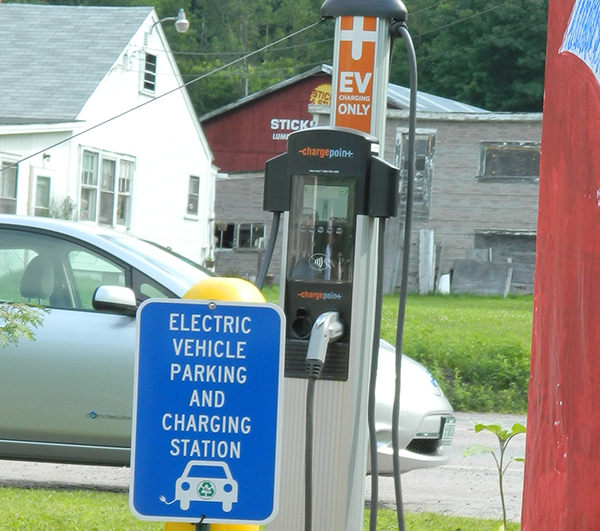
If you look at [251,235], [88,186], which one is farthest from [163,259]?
[251,235]

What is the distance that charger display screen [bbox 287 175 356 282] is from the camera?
343 centimetres

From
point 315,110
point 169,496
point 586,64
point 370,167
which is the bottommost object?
point 169,496

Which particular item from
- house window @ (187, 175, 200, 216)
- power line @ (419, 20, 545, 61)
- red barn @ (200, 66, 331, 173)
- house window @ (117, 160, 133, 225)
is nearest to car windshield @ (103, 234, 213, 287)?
house window @ (117, 160, 133, 225)

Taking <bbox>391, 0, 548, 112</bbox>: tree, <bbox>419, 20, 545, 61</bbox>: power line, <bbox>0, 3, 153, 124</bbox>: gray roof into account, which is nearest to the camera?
<bbox>0, 3, 153, 124</bbox>: gray roof

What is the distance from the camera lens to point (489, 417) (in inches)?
411

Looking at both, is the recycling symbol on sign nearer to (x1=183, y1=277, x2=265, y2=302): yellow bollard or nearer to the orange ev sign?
(x1=183, y1=277, x2=265, y2=302): yellow bollard

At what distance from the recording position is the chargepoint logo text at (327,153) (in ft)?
11.1

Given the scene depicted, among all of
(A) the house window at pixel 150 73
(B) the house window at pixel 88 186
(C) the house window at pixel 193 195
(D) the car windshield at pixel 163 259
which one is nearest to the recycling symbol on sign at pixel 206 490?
(D) the car windshield at pixel 163 259

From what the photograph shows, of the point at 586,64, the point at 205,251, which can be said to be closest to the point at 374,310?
the point at 586,64

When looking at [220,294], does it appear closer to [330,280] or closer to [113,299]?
[330,280]

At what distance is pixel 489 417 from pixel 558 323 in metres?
7.72

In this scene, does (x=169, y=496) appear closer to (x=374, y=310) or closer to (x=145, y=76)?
(x=374, y=310)

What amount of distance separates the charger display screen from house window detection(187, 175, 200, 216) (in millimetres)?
28038

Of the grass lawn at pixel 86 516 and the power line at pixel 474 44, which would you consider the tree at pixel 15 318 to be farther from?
the power line at pixel 474 44
